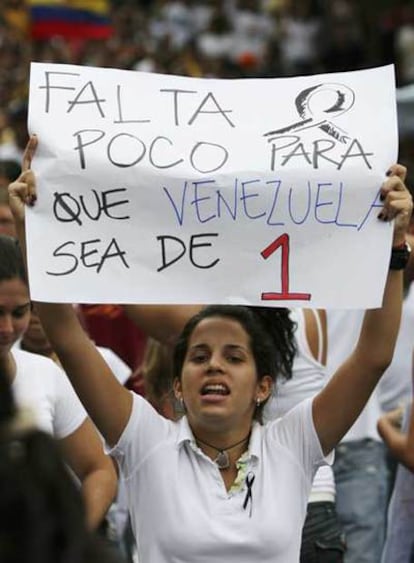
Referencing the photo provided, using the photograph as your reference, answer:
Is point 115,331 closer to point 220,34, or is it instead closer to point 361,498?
point 361,498

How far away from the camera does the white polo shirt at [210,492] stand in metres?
3.98

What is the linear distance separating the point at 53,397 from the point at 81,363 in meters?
0.70

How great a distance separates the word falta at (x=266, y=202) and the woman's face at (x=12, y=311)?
0.70 meters

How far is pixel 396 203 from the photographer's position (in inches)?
163

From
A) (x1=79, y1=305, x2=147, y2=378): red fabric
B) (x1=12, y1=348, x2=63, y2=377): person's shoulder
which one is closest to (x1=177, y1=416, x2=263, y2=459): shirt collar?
(x1=12, y1=348, x2=63, y2=377): person's shoulder

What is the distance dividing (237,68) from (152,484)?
14.0 meters

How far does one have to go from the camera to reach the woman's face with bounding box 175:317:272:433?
4176mm

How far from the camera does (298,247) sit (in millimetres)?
4227

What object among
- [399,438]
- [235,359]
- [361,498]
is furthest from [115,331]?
[235,359]

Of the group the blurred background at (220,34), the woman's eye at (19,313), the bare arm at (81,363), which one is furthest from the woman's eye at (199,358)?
the blurred background at (220,34)

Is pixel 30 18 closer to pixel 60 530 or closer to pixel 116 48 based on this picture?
pixel 116 48

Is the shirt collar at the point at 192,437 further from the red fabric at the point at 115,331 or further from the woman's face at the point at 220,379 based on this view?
the red fabric at the point at 115,331

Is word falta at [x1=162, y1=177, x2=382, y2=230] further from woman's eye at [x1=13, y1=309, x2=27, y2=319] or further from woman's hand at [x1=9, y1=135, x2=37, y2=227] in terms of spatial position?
woman's eye at [x1=13, y1=309, x2=27, y2=319]

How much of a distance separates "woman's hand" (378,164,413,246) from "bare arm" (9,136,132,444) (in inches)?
30.9
